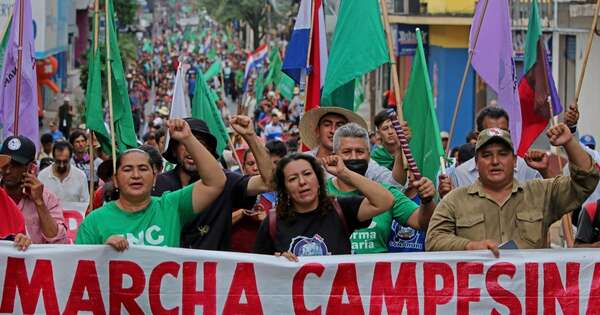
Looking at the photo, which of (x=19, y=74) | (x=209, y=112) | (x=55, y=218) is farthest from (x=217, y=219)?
(x=209, y=112)

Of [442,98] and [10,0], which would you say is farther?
[442,98]

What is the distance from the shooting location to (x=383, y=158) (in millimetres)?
9562

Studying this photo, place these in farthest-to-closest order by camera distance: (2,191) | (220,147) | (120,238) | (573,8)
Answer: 1. (573,8)
2. (220,147)
3. (2,191)
4. (120,238)

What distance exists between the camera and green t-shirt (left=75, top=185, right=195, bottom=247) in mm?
6594

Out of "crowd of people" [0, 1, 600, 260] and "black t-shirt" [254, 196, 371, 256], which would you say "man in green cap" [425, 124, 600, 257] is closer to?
"crowd of people" [0, 1, 600, 260]

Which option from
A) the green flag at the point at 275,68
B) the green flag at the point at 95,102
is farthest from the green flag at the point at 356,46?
the green flag at the point at 275,68

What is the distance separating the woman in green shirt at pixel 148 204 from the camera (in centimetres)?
660

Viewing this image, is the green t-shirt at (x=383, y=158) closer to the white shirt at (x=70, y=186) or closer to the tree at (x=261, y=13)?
the white shirt at (x=70, y=186)

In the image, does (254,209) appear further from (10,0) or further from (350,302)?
(10,0)

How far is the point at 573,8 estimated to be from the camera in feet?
85.4

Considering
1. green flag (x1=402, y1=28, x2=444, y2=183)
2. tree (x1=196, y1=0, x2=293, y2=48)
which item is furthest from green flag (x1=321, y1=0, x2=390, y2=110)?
tree (x1=196, y1=0, x2=293, y2=48)

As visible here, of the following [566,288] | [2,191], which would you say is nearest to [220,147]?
[2,191]

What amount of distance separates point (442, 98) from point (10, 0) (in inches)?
857

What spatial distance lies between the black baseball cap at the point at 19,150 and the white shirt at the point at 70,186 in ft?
12.7
